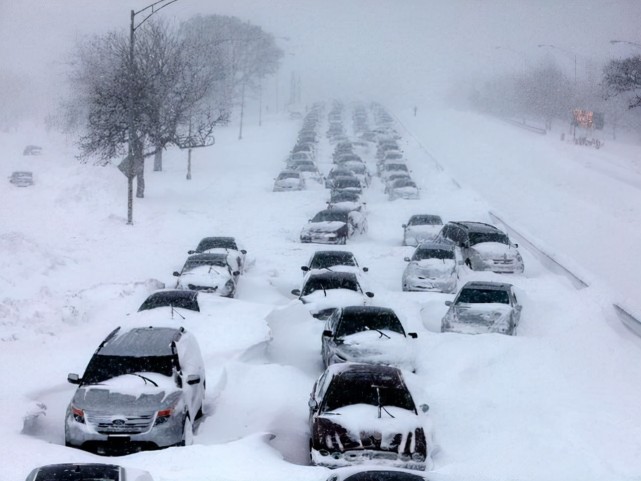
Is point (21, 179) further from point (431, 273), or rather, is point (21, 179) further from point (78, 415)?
point (78, 415)

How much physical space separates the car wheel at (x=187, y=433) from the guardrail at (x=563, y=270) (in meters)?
11.7

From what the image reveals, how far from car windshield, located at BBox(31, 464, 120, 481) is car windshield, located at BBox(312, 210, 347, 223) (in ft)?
70.1

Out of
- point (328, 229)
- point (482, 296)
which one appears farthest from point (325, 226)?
point (482, 296)

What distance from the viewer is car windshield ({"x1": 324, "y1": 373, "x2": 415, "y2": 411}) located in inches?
384

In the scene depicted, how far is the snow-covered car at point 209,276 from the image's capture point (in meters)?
19.1

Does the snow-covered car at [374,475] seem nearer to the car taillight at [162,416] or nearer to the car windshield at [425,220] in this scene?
the car taillight at [162,416]

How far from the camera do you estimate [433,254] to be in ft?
70.9

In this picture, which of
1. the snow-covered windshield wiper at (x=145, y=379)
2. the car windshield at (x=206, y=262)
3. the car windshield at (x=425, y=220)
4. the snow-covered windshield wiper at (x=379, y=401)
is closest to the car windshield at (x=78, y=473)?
the snow-covered windshield wiper at (x=145, y=379)

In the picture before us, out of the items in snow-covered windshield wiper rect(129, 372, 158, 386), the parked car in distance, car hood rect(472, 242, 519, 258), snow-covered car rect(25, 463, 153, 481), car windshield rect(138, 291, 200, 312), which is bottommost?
the parked car in distance

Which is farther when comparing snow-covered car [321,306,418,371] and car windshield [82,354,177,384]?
snow-covered car [321,306,418,371]

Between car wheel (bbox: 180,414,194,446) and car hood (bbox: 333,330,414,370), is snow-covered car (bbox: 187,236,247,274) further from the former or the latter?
car wheel (bbox: 180,414,194,446)

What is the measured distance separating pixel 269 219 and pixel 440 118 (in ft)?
211

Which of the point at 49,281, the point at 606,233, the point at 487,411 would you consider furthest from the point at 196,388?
the point at 606,233

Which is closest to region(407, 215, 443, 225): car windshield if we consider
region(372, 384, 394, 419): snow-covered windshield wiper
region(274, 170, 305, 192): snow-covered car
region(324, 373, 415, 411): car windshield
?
region(274, 170, 305, 192): snow-covered car
